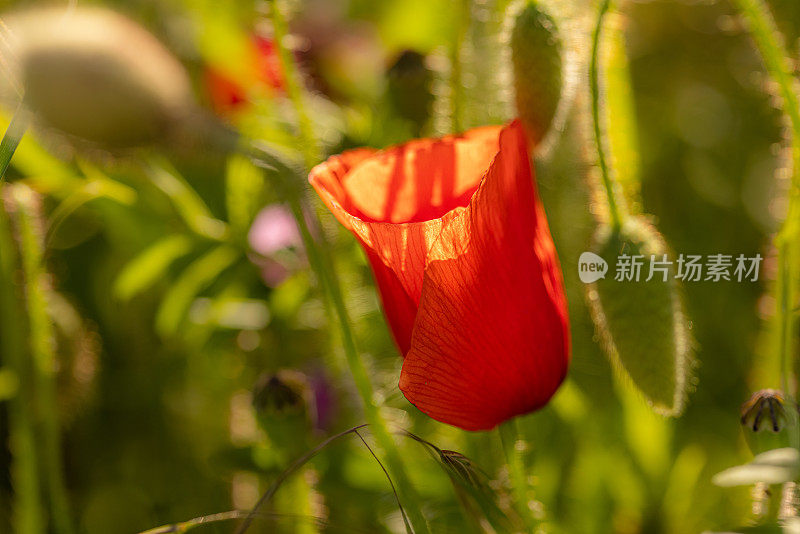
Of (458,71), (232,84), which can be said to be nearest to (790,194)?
(458,71)

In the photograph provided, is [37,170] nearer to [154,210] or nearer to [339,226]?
[154,210]

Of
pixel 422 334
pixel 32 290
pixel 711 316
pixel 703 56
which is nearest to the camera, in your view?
pixel 422 334

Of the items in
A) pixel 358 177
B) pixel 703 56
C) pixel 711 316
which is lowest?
pixel 711 316

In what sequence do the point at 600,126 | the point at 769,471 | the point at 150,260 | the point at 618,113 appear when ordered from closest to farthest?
the point at 769,471, the point at 600,126, the point at 618,113, the point at 150,260

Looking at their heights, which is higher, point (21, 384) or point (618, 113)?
point (618, 113)

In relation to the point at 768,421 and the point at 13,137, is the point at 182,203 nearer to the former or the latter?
the point at 13,137

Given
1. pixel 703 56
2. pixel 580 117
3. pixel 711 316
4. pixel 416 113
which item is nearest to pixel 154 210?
pixel 416 113

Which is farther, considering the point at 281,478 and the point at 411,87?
the point at 411,87
